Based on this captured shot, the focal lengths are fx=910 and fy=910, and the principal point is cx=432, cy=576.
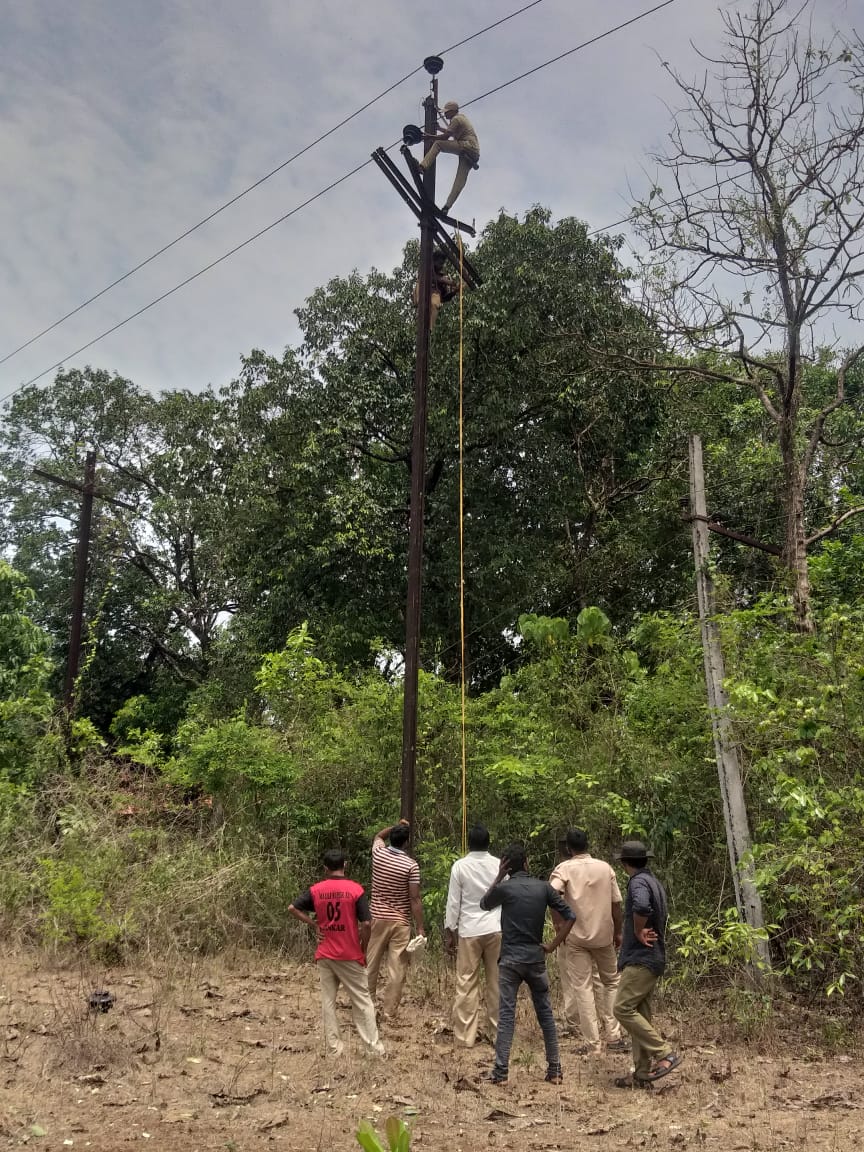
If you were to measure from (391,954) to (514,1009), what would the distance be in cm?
192

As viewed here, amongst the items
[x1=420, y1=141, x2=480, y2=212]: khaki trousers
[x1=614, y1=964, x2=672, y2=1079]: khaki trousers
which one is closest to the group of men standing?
[x1=614, y1=964, x2=672, y2=1079]: khaki trousers

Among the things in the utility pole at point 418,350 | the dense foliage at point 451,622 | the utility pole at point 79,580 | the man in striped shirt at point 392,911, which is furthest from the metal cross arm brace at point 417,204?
the utility pole at point 79,580

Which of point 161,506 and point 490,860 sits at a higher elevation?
point 161,506

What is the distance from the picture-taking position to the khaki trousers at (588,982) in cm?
741

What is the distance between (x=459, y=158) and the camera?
1094cm

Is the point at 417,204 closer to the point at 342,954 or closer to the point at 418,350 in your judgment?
the point at 418,350

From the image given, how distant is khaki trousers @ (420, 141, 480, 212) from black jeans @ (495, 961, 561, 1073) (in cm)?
870

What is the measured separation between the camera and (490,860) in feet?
24.5

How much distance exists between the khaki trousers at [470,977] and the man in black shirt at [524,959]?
2.50ft

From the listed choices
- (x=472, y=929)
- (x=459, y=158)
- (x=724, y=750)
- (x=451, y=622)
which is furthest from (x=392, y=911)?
(x=451, y=622)

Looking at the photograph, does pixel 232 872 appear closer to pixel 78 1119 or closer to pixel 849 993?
pixel 78 1119

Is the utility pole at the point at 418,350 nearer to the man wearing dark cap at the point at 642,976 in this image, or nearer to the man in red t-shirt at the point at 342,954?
the man in red t-shirt at the point at 342,954

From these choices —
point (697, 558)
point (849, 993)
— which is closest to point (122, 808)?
point (697, 558)

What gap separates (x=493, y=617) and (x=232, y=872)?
9058mm
